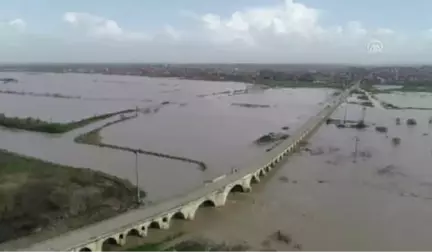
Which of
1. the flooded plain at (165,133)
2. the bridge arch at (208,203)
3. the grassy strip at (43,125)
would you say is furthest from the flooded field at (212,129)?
the bridge arch at (208,203)

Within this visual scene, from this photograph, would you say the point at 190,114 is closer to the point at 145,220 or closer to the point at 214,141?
the point at 214,141

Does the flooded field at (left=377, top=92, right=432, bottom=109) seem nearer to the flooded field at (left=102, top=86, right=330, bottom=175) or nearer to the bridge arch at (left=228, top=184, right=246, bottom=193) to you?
the flooded field at (left=102, top=86, right=330, bottom=175)

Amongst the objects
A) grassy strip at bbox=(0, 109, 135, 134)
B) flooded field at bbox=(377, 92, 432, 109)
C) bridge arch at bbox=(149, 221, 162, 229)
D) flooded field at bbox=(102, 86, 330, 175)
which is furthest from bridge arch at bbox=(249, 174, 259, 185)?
flooded field at bbox=(377, 92, 432, 109)

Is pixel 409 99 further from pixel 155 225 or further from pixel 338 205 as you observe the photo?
pixel 155 225

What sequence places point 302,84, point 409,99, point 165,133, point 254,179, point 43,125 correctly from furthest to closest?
1. point 302,84
2. point 409,99
3. point 43,125
4. point 165,133
5. point 254,179

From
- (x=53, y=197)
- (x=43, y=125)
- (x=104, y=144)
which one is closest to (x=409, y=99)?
(x=104, y=144)

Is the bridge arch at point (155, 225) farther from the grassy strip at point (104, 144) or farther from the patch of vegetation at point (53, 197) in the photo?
the grassy strip at point (104, 144)
